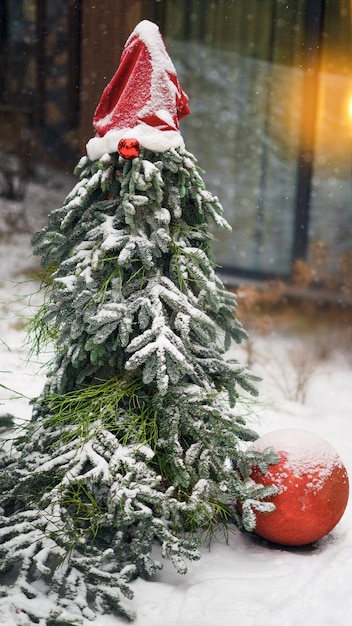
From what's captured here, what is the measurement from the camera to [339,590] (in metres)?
2.88

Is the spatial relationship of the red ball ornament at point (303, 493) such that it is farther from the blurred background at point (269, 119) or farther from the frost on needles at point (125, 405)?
the blurred background at point (269, 119)

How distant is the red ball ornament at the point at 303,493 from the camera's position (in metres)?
3.11

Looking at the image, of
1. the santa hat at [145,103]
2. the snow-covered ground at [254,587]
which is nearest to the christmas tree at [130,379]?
the santa hat at [145,103]

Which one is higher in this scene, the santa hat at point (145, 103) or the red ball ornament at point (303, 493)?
the santa hat at point (145, 103)

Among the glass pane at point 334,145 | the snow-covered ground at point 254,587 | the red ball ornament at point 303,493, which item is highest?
the glass pane at point 334,145

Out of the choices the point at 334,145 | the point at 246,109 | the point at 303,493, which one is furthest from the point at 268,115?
the point at 303,493

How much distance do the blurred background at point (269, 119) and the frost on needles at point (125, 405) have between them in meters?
3.96

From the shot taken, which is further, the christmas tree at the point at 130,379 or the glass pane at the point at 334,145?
the glass pane at the point at 334,145

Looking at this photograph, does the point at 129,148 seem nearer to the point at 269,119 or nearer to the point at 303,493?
the point at 303,493

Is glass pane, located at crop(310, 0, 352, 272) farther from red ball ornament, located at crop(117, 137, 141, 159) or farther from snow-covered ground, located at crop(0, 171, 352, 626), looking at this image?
red ball ornament, located at crop(117, 137, 141, 159)

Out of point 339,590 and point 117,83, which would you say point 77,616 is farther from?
point 117,83

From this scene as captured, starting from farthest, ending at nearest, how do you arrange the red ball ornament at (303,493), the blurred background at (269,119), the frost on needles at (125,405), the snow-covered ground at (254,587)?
1. the blurred background at (269,119)
2. the red ball ornament at (303,493)
3. the frost on needles at (125,405)
4. the snow-covered ground at (254,587)

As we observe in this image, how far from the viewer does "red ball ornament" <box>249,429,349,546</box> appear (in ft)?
10.2

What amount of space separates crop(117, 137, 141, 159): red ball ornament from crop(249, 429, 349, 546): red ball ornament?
149 cm
